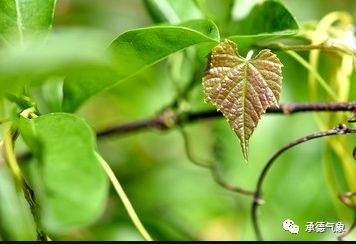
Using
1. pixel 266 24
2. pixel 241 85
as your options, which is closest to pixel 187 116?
pixel 266 24

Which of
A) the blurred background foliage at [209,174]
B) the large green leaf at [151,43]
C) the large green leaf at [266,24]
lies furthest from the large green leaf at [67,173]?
the blurred background foliage at [209,174]

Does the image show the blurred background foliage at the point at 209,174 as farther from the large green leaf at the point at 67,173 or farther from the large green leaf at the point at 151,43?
the large green leaf at the point at 67,173

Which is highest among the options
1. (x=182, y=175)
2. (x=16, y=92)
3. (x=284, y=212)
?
(x=16, y=92)

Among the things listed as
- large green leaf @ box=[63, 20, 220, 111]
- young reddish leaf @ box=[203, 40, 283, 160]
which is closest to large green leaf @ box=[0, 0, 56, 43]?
large green leaf @ box=[63, 20, 220, 111]

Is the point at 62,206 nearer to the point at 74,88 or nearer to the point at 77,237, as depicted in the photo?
the point at 74,88

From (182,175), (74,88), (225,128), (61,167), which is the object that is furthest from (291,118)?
(61,167)

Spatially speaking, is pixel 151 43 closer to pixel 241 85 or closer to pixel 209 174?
pixel 241 85
